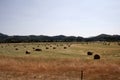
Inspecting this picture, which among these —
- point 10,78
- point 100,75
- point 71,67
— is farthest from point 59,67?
point 10,78

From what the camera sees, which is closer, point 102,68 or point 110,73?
point 110,73

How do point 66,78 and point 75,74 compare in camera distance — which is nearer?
point 66,78

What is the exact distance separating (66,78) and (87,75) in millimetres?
2546

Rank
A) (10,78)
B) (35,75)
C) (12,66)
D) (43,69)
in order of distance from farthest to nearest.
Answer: (12,66)
(43,69)
(35,75)
(10,78)

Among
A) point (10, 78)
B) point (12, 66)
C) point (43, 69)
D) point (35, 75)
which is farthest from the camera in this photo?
point (12, 66)

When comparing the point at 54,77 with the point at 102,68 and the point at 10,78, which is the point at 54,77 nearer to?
the point at 10,78

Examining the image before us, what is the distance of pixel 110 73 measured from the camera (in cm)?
2256

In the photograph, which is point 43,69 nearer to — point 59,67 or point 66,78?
point 59,67

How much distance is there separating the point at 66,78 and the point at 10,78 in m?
4.78

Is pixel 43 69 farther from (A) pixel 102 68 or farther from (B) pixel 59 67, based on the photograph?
(A) pixel 102 68

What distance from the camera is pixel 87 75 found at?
71.1 feet

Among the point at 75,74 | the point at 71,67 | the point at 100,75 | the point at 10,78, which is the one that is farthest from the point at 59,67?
the point at 10,78

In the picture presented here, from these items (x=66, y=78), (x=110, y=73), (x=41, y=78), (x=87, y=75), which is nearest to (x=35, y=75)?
(x=41, y=78)

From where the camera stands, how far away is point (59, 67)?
84.8 feet
